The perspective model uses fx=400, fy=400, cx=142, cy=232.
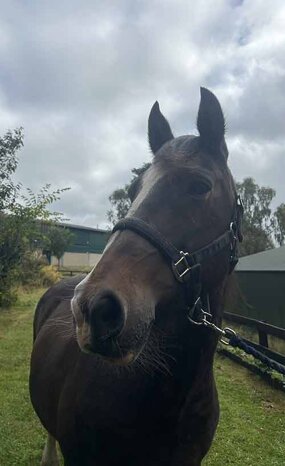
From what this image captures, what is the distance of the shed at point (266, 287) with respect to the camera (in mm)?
12250

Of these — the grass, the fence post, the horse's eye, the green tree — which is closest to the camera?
the horse's eye

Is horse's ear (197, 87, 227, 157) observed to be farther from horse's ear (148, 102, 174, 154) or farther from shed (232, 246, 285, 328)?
shed (232, 246, 285, 328)

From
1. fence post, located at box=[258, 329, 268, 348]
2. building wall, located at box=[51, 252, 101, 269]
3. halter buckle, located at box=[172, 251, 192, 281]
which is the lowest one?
fence post, located at box=[258, 329, 268, 348]

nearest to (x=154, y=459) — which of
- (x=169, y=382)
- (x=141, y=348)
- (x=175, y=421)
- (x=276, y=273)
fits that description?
(x=175, y=421)

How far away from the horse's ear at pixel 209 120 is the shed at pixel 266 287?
9.74 meters

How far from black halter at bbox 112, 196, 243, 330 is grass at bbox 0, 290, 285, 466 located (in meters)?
3.29

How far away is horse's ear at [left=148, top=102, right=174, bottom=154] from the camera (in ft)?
7.85

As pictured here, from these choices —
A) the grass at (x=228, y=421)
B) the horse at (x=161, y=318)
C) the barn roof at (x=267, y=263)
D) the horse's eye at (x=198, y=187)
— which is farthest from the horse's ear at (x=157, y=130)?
the barn roof at (x=267, y=263)

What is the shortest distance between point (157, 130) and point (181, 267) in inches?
40.0

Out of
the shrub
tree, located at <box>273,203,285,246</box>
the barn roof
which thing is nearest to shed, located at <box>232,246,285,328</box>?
the barn roof

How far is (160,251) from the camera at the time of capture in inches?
66.1

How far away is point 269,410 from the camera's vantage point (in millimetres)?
5844

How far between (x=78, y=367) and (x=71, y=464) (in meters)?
0.53

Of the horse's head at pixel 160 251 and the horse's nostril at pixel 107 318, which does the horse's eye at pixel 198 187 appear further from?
the horse's nostril at pixel 107 318
